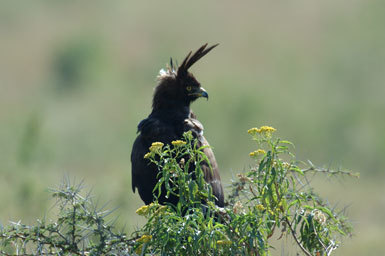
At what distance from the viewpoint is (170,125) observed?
831cm

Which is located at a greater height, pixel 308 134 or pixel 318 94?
pixel 318 94

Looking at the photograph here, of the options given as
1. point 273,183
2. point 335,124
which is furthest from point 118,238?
point 335,124

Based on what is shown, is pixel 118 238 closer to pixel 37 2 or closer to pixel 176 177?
pixel 176 177

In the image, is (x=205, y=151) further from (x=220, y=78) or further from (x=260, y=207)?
(x=220, y=78)

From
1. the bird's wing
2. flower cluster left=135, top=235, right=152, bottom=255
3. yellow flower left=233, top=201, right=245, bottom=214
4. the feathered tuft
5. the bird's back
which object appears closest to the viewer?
flower cluster left=135, top=235, right=152, bottom=255

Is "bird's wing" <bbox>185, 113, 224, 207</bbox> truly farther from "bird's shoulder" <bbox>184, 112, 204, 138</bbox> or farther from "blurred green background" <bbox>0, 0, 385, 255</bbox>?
"blurred green background" <bbox>0, 0, 385, 255</bbox>

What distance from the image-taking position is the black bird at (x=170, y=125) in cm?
799

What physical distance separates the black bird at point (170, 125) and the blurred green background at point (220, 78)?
7.98 meters

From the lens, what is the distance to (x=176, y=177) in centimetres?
561

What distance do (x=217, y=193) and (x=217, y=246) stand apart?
2.24 m

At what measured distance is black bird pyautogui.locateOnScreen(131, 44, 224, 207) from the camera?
7988 mm

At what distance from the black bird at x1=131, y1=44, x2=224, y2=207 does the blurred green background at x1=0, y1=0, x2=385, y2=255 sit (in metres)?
7.98

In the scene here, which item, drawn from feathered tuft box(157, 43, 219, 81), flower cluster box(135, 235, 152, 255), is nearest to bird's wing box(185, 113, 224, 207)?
feathered tuft box(157, 43, 219, 81)

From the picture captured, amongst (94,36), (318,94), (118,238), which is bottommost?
(118,238)
